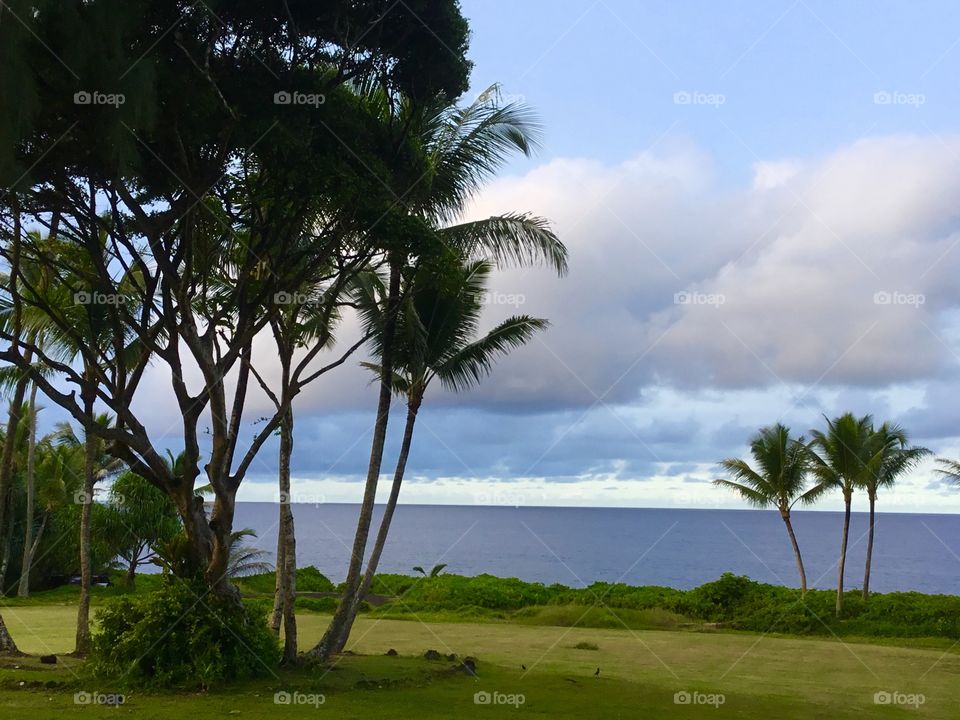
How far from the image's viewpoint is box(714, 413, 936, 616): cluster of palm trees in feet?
85.7

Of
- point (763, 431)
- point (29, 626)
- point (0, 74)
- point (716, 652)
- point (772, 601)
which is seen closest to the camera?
point (0, 74)

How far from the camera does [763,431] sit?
94.2ft

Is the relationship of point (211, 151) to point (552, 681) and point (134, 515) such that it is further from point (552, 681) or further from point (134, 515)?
point (134, 515)

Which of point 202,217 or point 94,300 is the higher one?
point 202,217

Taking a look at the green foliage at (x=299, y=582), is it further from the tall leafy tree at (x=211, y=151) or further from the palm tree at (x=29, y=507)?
the tall leafy tree at (x=211, y=151)

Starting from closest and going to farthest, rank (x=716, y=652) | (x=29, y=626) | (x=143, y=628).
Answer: (x=143, y=628), (x=716, y=652), (x=29, y=626)

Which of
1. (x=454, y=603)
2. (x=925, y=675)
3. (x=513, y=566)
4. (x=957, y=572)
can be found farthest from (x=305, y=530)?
(x=925, y=675)

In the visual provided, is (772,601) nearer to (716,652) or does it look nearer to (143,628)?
(716,652)

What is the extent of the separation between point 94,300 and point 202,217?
205cm
